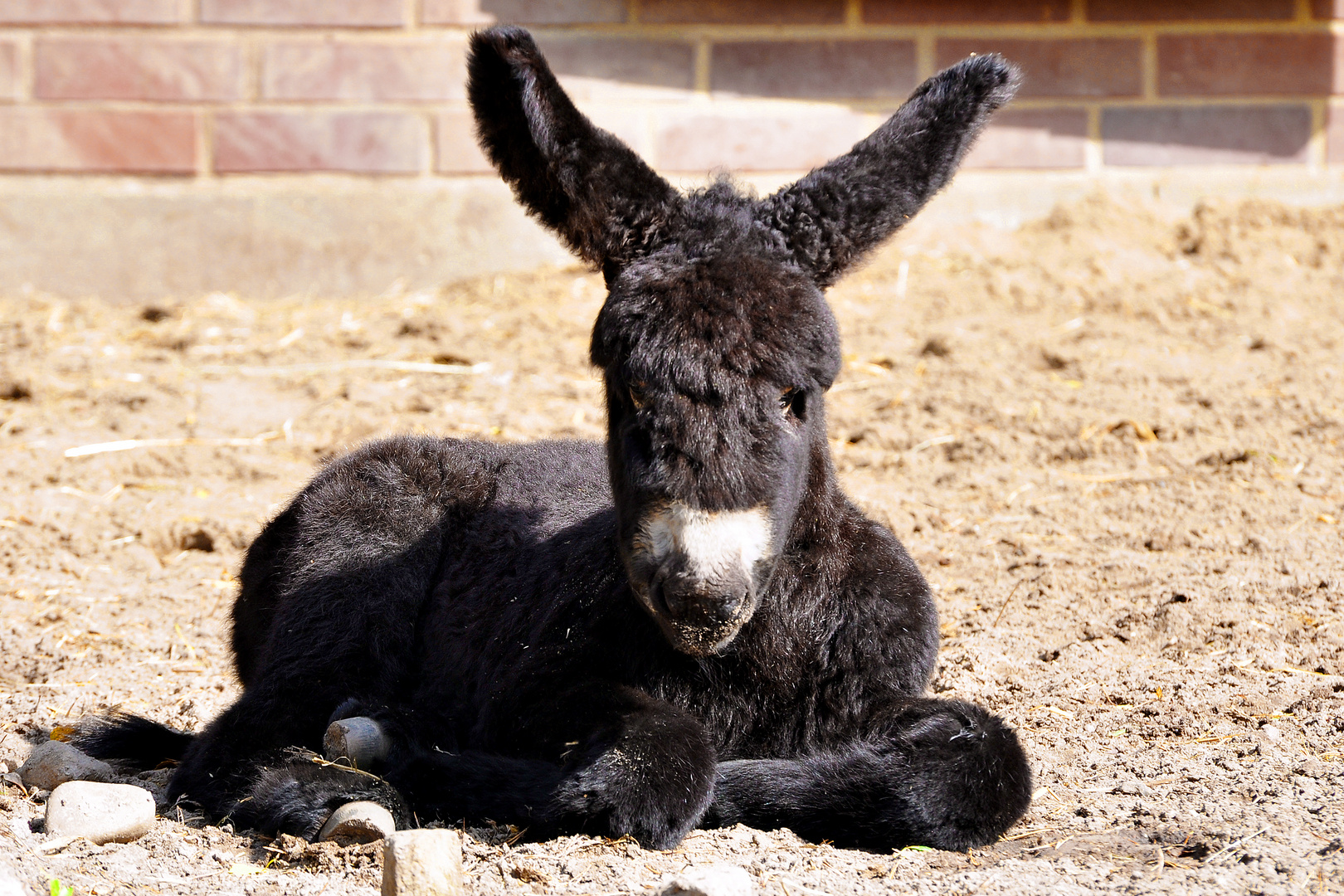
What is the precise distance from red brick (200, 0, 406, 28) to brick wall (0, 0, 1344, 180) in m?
0.01

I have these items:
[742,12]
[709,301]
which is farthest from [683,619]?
[742,12]

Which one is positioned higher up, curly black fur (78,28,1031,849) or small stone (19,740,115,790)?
curly black fur (78,28,1031,849)

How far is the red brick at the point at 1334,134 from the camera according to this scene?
7531mm

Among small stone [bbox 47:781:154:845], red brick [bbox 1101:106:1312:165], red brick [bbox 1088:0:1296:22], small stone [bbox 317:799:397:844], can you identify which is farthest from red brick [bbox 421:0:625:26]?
small stone [bbox 317:799:397:844]

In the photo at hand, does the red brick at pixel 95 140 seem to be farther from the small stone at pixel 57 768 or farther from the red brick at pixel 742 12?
the small stone at pixel 57 768

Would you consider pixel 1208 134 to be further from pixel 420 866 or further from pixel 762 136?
pixel 420 866

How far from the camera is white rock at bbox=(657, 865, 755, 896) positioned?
7.31ft

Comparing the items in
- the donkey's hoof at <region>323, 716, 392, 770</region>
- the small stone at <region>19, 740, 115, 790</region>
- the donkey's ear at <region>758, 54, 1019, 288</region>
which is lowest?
the small stone at <region>19, 740, 115, 790</region>

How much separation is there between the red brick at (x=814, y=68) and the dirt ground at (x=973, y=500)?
960 mm

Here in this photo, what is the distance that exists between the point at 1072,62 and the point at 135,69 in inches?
221

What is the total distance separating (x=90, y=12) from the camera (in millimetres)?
7527

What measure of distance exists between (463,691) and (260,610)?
803 millimetres

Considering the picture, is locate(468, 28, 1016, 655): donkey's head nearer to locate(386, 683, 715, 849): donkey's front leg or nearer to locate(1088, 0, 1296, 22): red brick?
locate(386, 683, 715, 849): donkey's front leg

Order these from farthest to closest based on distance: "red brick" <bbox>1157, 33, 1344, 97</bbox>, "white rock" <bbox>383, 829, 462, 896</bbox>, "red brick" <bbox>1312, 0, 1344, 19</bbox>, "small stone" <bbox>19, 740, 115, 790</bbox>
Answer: "red brick" <bbox>1157, 33, 1344, 97</bbox>, "red brick" <bbox>1312, 0, 1344, 19</bbox>, "small stone" <bbox>19, 740, 115, 790</bbox>, "white rock" <bbox>383, 829, 462, 896</bbox>
